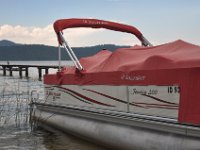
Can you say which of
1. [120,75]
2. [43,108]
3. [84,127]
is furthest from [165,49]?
[43,108]

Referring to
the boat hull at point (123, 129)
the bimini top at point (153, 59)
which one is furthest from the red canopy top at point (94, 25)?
the boat hull at point (123, 129)

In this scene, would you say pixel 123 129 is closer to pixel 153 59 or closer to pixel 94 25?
pixel 153 59

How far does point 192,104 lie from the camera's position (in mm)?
6730

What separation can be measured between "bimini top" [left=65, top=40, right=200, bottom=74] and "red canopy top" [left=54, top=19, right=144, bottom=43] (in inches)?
52.7

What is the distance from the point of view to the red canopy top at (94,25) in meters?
11.2

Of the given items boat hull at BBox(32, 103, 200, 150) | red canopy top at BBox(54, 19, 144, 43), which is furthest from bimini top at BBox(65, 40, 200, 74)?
red canopy top at BBox(54, 19, 144, 43)

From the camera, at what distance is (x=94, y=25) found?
11.7m

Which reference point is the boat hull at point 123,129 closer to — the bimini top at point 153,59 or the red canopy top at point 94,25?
the bimini top at point 153,59

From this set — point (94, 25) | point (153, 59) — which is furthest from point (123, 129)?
point (94, 25)

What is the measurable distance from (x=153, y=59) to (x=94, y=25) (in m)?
4.17

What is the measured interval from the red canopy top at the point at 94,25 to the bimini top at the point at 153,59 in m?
1.34

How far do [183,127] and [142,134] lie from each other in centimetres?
96

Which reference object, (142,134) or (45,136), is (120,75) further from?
(45,136)

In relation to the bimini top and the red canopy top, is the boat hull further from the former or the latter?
the red canopy top
